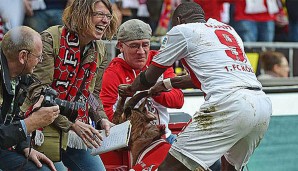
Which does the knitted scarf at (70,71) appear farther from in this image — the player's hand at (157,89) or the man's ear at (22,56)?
the player's hand at (157,89)

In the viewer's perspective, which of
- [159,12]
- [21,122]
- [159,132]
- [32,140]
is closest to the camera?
[21,122]

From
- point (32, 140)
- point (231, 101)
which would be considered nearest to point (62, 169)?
point (32, 140)

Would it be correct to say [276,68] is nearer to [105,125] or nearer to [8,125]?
[105,125]

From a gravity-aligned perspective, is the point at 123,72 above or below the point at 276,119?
above

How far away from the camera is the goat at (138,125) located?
680cm

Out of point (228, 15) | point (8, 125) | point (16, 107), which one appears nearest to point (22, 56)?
point (16, 107)

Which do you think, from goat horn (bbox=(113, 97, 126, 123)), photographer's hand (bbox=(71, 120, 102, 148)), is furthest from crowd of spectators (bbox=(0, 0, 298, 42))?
photographer's hand (bbox=(71, 120, 102, 148))

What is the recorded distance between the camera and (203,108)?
606 cm

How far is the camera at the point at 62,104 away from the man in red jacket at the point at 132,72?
1160 millimetres

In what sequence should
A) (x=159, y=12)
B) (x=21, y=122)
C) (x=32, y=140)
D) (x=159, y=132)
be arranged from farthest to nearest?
(x=159, y=12) → (x=159, y=132) → (x=32, y=140) → (x=21, y=122)

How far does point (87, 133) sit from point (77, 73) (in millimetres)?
492

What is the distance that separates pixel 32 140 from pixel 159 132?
1.41 m

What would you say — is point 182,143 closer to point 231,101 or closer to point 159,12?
point 231,101

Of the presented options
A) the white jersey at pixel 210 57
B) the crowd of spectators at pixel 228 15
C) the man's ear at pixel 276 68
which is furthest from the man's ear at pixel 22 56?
the man's ear at pixel 276 68
